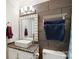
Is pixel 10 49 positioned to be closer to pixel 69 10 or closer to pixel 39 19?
pixel 39 19

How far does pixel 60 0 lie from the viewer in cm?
169

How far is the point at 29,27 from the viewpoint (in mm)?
2396

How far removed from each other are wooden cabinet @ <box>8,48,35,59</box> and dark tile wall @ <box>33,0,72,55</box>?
0.36 m

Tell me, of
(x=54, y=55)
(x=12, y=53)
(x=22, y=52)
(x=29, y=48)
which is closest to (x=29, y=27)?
(x=29, y=48)

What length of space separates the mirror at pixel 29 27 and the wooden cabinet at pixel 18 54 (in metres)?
0.44

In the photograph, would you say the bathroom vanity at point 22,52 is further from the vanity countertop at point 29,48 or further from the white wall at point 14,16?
the white wall at point 14,16

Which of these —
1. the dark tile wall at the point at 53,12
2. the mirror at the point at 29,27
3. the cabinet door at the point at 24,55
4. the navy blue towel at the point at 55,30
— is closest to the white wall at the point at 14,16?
the mirror at the point at 29,27

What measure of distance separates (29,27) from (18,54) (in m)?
0.75

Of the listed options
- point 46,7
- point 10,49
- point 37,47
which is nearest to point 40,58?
point 37,47

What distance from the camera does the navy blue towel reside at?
169 cm

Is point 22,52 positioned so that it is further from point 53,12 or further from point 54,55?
point 53,12

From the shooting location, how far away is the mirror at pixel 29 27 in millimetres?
2229

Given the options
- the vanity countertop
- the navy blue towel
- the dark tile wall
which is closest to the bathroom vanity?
the vanity countertop
